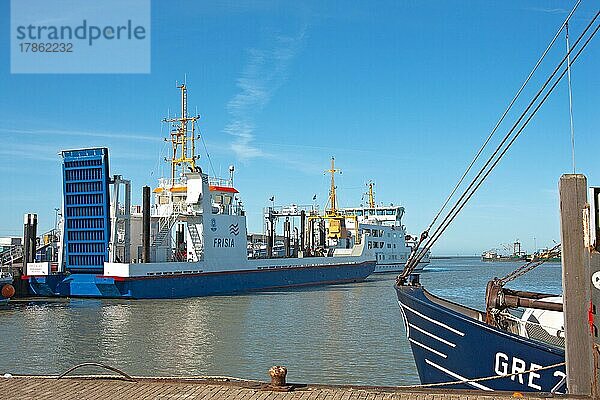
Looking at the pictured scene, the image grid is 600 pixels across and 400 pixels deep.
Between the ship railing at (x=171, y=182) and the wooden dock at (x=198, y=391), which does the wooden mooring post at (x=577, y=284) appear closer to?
the wooden dock at (x=198, y=391)

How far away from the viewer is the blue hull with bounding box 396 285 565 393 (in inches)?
212

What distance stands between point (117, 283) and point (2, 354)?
1168 centimetres

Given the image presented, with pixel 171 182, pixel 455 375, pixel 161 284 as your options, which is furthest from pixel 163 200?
pixel 455 375

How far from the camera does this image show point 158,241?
28.0 m

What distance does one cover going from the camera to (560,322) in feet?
21.3

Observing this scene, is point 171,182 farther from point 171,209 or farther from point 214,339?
point 214,339

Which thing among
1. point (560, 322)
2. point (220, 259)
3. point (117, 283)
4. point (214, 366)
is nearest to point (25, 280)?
point (117, 283)

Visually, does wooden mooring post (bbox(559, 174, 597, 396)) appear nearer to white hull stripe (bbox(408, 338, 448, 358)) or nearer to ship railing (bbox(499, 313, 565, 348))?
ship railing (bbox(499, 313, 565, 348))

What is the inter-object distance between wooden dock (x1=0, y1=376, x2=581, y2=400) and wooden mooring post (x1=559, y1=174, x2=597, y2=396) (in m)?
0.30

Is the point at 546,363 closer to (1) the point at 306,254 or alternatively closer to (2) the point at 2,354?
(2) the point at 2,354

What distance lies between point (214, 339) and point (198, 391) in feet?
31.9

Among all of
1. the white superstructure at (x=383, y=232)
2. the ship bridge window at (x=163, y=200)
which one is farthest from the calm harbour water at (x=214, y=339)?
the white superstructure at (x=383, y=232)

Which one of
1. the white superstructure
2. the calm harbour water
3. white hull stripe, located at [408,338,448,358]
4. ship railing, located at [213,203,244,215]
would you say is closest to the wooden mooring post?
white hull stripe, located at [408,338,448,358]

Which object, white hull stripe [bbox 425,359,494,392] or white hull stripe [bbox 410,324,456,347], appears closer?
white hull stripe [bbox 425,359,494,392]
